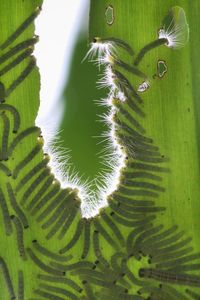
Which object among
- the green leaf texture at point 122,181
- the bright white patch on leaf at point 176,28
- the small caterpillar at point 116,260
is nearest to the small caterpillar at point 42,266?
the green leaf texture at point 122,181

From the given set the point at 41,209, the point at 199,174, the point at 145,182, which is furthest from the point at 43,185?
the point at 199,174

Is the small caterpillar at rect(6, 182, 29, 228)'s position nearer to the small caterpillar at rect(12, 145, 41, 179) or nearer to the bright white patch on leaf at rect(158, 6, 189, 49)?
the small caterpillar at rect(12, 145, 41, 179)

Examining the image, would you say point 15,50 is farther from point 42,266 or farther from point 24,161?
point 42,266

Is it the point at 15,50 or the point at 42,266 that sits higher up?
the point at 15,50

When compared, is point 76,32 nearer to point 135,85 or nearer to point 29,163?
point 135,85

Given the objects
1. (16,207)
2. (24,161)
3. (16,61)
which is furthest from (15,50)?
(16,207)

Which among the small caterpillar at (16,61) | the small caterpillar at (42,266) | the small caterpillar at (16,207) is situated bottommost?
the small caterpillar at (42,266)

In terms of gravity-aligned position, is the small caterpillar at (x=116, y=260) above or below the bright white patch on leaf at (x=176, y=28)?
below

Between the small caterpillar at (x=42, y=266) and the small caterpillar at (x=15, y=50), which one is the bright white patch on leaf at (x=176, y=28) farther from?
the small caterpillar at (x=42, y=266)

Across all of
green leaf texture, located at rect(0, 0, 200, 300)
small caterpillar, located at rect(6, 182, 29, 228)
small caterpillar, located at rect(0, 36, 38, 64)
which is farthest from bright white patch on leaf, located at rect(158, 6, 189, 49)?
small caterpillar, located at rect(6, 182, 29, 228)

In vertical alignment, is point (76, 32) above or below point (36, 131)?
above

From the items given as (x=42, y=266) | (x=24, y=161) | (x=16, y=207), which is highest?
(x=24, y=161)
